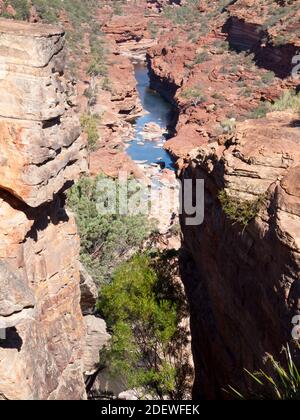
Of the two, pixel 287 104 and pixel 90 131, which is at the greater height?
pixel 287 104

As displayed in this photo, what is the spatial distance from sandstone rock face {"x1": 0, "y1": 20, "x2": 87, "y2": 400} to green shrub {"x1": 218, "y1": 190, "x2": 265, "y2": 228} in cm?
297

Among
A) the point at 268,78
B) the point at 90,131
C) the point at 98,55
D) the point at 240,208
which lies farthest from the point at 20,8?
the point at 240,208

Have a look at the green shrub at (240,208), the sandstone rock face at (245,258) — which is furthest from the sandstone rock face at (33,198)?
the sandstone rock face at (245,258)

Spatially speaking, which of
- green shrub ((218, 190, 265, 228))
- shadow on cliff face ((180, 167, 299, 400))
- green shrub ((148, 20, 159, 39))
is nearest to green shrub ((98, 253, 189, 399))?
shadow on cliff face ((180, 167, 299, 400))

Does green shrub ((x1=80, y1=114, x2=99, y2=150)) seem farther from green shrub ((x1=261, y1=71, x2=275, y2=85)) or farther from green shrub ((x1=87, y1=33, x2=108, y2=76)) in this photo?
green shrub ((x1=261, y1=71, x2=275, y2=85))

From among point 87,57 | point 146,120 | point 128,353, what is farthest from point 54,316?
point 87,57

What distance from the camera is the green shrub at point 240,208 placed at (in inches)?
390

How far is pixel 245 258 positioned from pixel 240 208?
39.5 inches

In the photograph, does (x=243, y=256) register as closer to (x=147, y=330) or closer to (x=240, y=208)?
(x=240, y=208)

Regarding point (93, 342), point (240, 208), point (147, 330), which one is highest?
point (240, 208)

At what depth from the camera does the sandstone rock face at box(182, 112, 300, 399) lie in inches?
340

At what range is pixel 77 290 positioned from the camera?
438 inches

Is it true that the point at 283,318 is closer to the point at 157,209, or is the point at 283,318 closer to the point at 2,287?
the point at 2,287

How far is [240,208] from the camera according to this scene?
404 inches
